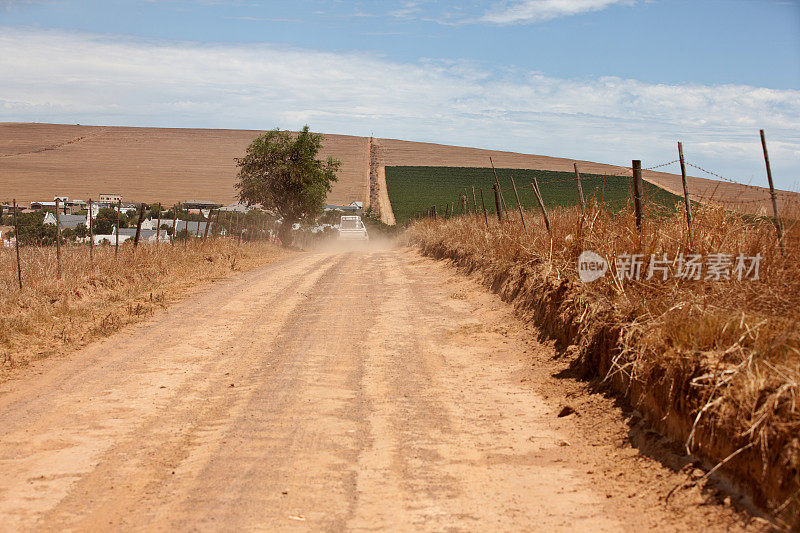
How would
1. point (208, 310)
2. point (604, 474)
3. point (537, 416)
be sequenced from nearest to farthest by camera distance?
point (604, 474), point (537, 416), point (208, 310)

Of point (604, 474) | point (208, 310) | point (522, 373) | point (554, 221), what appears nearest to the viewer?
point (604, 474)

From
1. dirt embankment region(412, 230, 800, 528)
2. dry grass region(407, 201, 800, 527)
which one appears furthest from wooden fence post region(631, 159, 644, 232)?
dirt embankment region(412, 230, 800, 528)

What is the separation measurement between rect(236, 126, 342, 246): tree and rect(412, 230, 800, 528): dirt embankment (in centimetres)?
2769

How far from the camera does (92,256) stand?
50.9ft

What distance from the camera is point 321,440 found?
6441 millimetres

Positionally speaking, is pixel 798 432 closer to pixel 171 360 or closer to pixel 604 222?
pixel 604 222

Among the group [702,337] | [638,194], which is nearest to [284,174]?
[638,194]

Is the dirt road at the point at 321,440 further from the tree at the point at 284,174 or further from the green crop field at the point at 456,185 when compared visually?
the green crop field at the point at 456,185

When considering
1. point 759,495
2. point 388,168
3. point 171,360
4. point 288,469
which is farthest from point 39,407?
point 388,168

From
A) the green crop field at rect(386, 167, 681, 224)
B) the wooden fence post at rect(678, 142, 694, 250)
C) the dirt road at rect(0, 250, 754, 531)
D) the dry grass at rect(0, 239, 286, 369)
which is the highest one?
the green crop field at rect(386, 167, 681, 224)

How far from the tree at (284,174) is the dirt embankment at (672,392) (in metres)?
27.7

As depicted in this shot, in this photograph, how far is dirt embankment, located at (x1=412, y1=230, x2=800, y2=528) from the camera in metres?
4.23

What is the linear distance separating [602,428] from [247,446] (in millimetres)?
Result: 3322

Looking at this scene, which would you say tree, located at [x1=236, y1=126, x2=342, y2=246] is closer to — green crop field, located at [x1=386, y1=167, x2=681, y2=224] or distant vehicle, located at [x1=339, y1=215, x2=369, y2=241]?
distant vehicle, located at [x1=339, y1=215, x2=369, y2=241]
